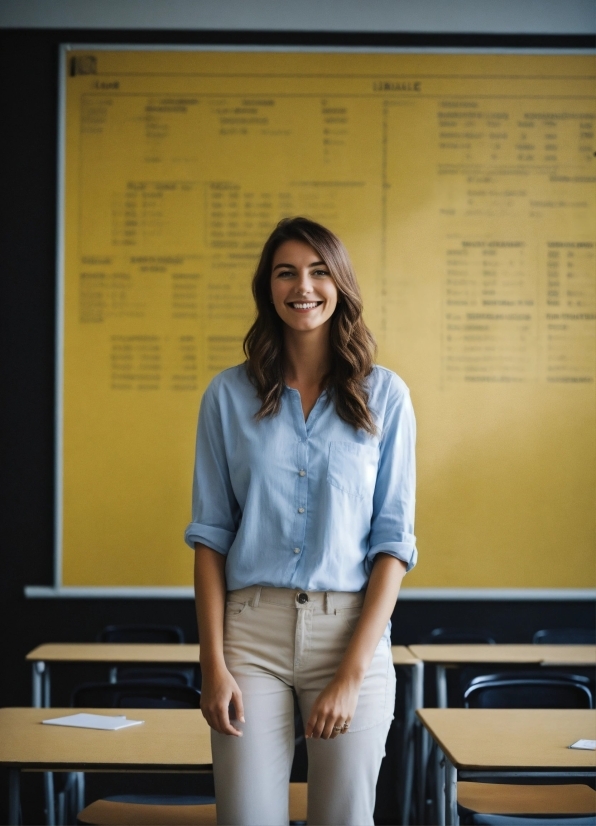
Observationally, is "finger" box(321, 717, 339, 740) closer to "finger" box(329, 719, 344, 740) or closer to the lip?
"finger" box(329, 719, 344, 740)

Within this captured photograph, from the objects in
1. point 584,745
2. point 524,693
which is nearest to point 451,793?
point 584,745

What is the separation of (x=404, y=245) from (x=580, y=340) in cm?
102

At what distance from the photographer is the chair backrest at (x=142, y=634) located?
4027 mm

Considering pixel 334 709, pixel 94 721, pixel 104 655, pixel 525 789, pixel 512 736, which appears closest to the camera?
pixel 334 709

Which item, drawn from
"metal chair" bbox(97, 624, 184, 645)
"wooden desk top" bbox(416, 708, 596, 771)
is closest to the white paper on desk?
"wooden desk top" bbox(416, 708, 596, 771)

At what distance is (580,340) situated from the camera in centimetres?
439

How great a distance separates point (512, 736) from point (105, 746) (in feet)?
3.43

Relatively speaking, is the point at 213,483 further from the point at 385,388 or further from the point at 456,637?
the point at 456,637

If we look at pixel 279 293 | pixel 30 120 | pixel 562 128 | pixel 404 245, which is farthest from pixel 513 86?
pixel 279 293

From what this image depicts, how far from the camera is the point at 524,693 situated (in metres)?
2.80

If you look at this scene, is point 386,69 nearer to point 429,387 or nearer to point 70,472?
point 429,387

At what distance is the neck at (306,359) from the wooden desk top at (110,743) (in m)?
0.96

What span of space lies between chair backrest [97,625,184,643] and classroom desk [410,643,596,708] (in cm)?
112

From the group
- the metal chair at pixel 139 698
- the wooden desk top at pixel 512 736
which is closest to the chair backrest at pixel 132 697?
the metal chair at pixel 139 698
